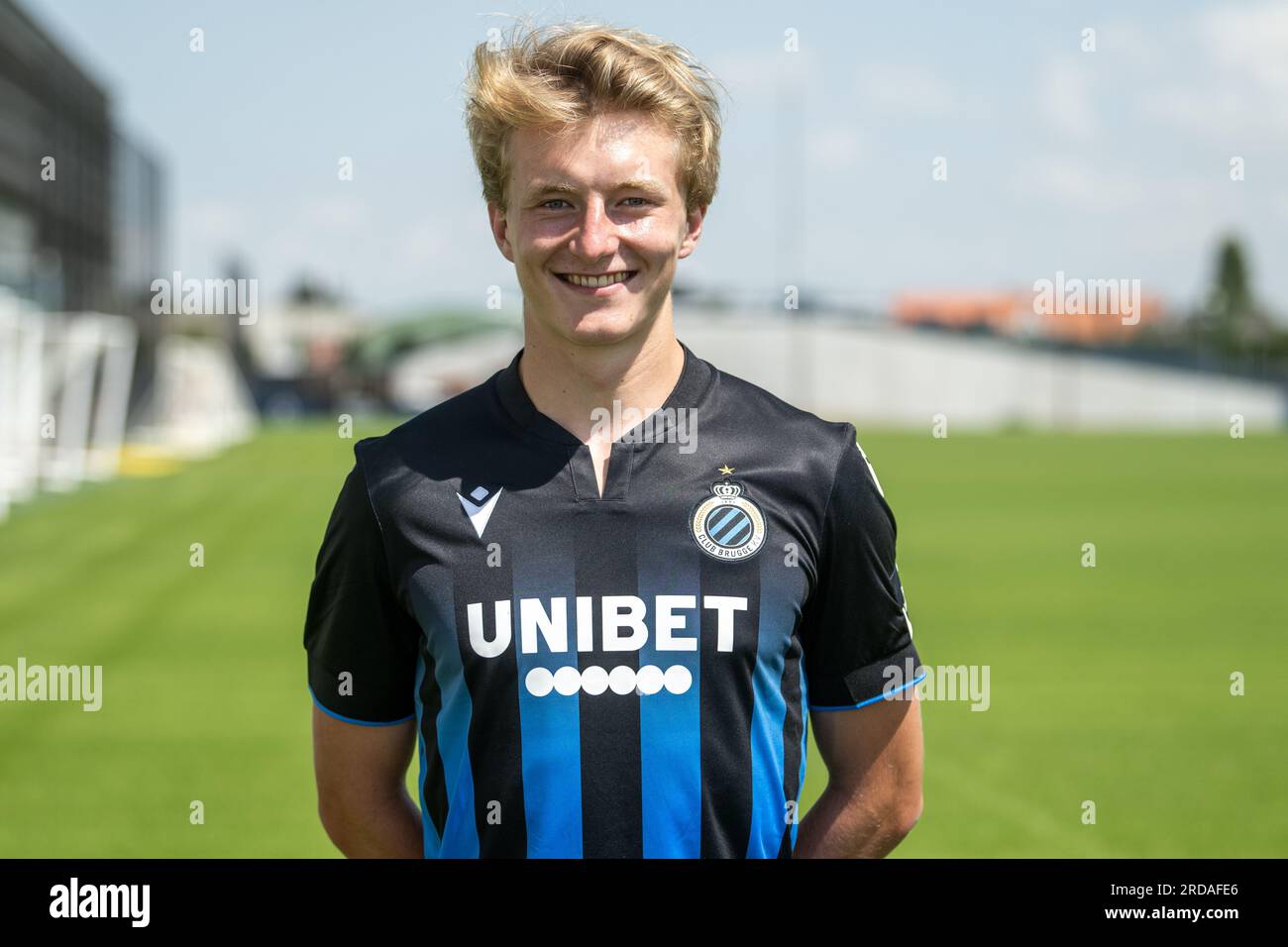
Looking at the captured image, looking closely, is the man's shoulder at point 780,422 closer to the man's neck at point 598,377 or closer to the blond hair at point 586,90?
the man's neck at point 598,377

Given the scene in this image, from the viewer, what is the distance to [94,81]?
40094 millimetres

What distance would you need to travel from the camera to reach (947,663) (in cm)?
918

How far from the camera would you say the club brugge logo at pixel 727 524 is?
235cm

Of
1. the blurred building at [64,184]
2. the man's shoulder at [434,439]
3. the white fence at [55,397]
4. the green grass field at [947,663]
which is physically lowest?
the green grass field at [947,663]

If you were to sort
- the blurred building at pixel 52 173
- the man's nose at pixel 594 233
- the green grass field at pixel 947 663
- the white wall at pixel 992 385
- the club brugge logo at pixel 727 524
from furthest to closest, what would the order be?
the white wall at pixel 992 385, the blurred building at pixel 52 173, the green grass field at pixel 947 663, the club brugge logo at pixel 727 524, the man's nose at pixel 594 233

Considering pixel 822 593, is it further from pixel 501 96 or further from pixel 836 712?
pixel 501 96

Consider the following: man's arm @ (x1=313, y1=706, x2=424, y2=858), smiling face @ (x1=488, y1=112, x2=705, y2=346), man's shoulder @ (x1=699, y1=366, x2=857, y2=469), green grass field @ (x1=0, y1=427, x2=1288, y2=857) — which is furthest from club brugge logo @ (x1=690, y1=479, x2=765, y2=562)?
green grass field @ (x1=0, y1=427, x2=1288, y2=857)

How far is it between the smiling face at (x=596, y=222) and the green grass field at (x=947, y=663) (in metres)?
3.86

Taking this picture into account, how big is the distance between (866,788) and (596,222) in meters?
1.14

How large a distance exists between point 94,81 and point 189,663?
116 ft

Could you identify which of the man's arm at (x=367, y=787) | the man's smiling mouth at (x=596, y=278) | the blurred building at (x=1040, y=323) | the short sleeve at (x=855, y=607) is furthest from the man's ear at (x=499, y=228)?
the blurred building at (x=1040, y=323)

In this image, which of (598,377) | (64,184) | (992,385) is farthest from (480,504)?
(992,385)

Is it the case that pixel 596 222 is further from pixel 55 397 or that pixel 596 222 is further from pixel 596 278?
pixel 55 397

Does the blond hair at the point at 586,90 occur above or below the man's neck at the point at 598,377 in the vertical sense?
above
